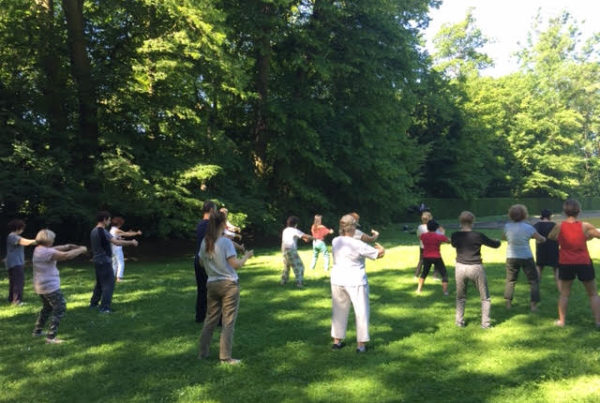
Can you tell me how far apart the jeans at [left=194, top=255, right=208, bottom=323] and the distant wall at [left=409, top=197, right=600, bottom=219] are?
38.1 meters

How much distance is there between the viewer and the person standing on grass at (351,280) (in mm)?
6414

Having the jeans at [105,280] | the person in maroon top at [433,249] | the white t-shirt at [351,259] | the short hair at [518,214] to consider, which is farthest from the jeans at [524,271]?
the jeans at [105,280]

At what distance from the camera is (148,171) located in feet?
61.4

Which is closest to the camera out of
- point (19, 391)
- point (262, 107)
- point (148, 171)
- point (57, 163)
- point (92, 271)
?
point (19, 391)

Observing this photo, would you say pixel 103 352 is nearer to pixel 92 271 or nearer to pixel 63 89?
pixel 92 271

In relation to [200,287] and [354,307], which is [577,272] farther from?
[200,287]

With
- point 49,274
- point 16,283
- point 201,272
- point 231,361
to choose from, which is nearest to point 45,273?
point 49,274

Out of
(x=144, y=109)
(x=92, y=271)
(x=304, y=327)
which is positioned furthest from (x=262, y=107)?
(x=304, y=327)

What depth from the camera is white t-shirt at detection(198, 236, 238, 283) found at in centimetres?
598

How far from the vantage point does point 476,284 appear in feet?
25.1

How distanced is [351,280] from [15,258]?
24.7 ft

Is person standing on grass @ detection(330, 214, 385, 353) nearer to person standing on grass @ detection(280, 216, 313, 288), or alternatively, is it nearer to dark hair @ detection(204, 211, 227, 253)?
dark hair @ detection(204, 211, 227, 253)

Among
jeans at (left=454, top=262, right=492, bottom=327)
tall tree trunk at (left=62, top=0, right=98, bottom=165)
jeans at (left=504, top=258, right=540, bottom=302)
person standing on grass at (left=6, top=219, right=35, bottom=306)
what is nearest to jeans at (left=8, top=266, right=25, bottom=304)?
person standing on grass at (left=6, top=219, right=35, bottom=306)

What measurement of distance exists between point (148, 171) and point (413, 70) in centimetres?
1725
